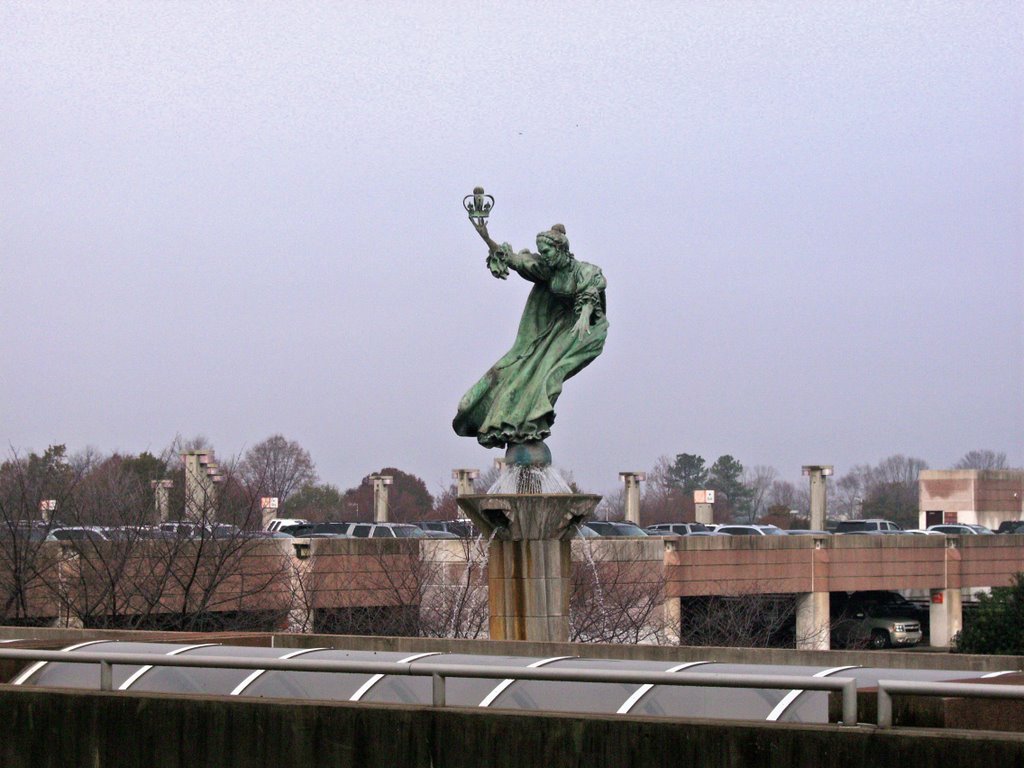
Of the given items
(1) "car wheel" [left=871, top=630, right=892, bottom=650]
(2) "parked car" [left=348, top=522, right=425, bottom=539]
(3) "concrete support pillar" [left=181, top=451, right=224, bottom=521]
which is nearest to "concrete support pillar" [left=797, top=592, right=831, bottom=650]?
(1) "car wheel" [left=871, top=630, right=892, bottom=650]

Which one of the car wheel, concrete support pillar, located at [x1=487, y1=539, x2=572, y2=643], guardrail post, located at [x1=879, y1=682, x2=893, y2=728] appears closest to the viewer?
guardrail post, located at [x1=879, y1=682, x2=893, y2=728]

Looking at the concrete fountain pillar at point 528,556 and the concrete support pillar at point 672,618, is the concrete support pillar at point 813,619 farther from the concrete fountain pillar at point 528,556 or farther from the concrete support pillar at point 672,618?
the concrete fountain pillar at point 528,556

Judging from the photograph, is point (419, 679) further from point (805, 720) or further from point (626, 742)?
point (805, 720)

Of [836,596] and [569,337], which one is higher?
[569,337]

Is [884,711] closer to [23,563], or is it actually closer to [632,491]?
[23,563]

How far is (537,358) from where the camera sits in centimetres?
1711

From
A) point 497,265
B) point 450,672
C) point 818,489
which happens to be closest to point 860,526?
point 818,489

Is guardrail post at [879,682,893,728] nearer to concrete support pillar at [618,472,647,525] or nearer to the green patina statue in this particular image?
the green patina statue

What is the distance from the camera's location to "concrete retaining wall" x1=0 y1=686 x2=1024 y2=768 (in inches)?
311

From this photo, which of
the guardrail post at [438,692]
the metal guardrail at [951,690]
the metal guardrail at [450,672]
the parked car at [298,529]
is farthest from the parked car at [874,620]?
the metal guardrail at [951,690]

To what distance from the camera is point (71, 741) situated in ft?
34.1

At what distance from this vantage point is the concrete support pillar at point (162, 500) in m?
33.7

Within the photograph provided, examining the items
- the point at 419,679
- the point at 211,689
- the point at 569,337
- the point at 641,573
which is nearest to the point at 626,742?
the point at 419,679

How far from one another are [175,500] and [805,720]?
2822 cm
